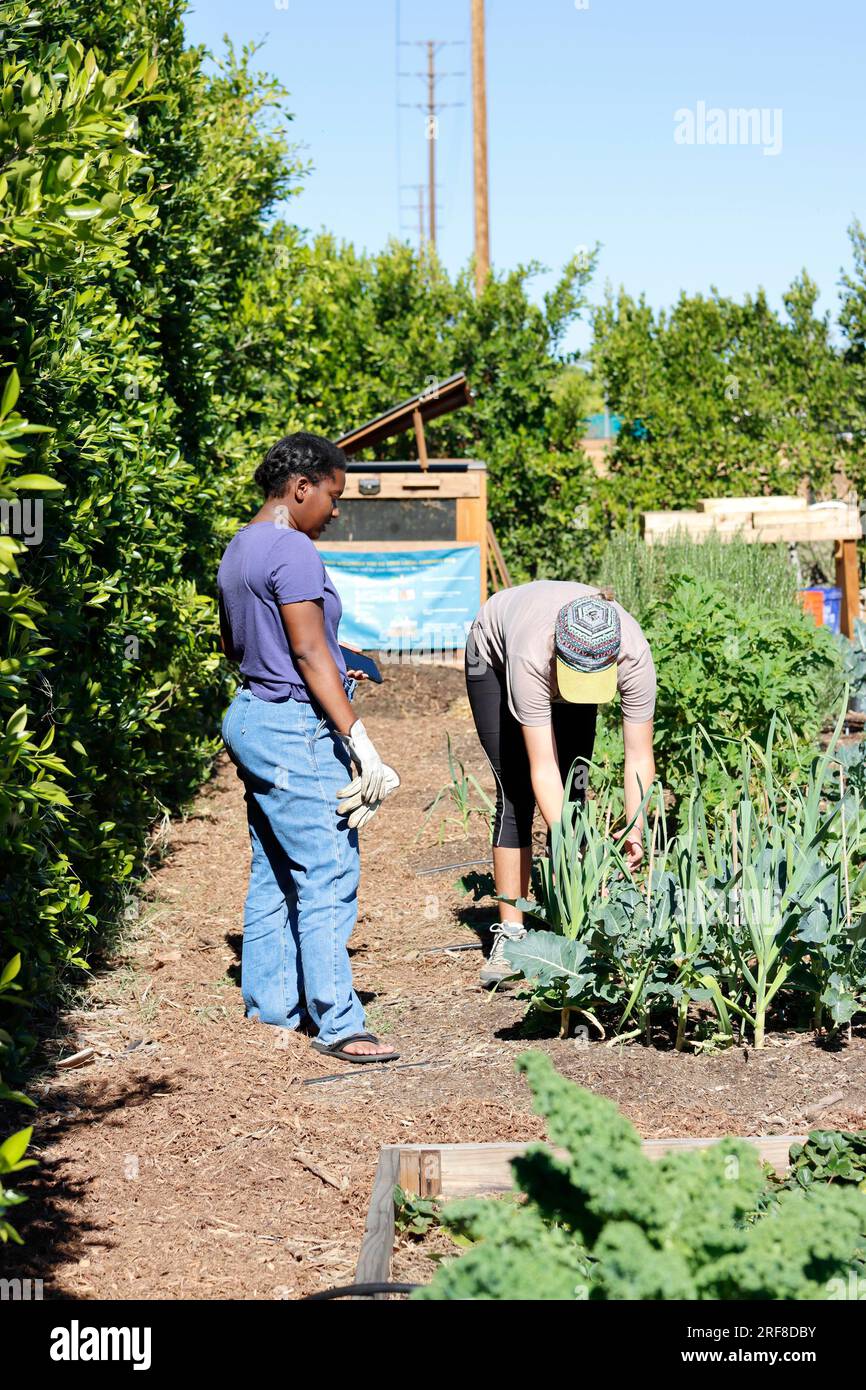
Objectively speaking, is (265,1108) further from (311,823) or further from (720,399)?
(720,399)

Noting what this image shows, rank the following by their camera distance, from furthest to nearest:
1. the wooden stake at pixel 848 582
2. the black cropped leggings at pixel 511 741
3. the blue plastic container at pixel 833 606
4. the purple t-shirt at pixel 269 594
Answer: the blue plastic container at pixel 833 606
the wooden stake at pixel 848 582
the black cropped leggings at pixel 511 741
the purple t-shirt at pixel 269 594

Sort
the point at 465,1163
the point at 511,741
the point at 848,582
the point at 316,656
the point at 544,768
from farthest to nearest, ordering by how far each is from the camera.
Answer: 1. the point at 848,582
2. the point at 511,741
3. the point at 544,768
4. the point at 316,656
5. the point at 465,1163

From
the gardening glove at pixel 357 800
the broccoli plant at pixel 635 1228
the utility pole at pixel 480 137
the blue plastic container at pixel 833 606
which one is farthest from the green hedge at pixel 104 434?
the utility pole at pixel 480 137

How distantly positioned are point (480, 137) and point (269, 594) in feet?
43.8

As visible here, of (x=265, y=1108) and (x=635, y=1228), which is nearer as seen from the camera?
(x=635, y=1228)

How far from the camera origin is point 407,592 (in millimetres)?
10109

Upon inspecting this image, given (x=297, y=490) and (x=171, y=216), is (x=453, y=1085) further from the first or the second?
(x=171, y=216)

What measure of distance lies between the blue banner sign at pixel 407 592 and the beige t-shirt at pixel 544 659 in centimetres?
600

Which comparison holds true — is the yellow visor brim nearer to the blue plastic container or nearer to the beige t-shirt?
the beige t-shirt

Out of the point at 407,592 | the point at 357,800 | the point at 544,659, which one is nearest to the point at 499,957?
the point at 357,800

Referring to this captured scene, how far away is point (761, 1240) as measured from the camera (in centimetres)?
166

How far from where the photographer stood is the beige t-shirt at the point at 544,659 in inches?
152

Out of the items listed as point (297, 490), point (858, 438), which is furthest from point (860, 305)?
point (297, 490)

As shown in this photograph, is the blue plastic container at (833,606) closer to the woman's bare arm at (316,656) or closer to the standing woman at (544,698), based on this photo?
the standing woman at (544,698)
